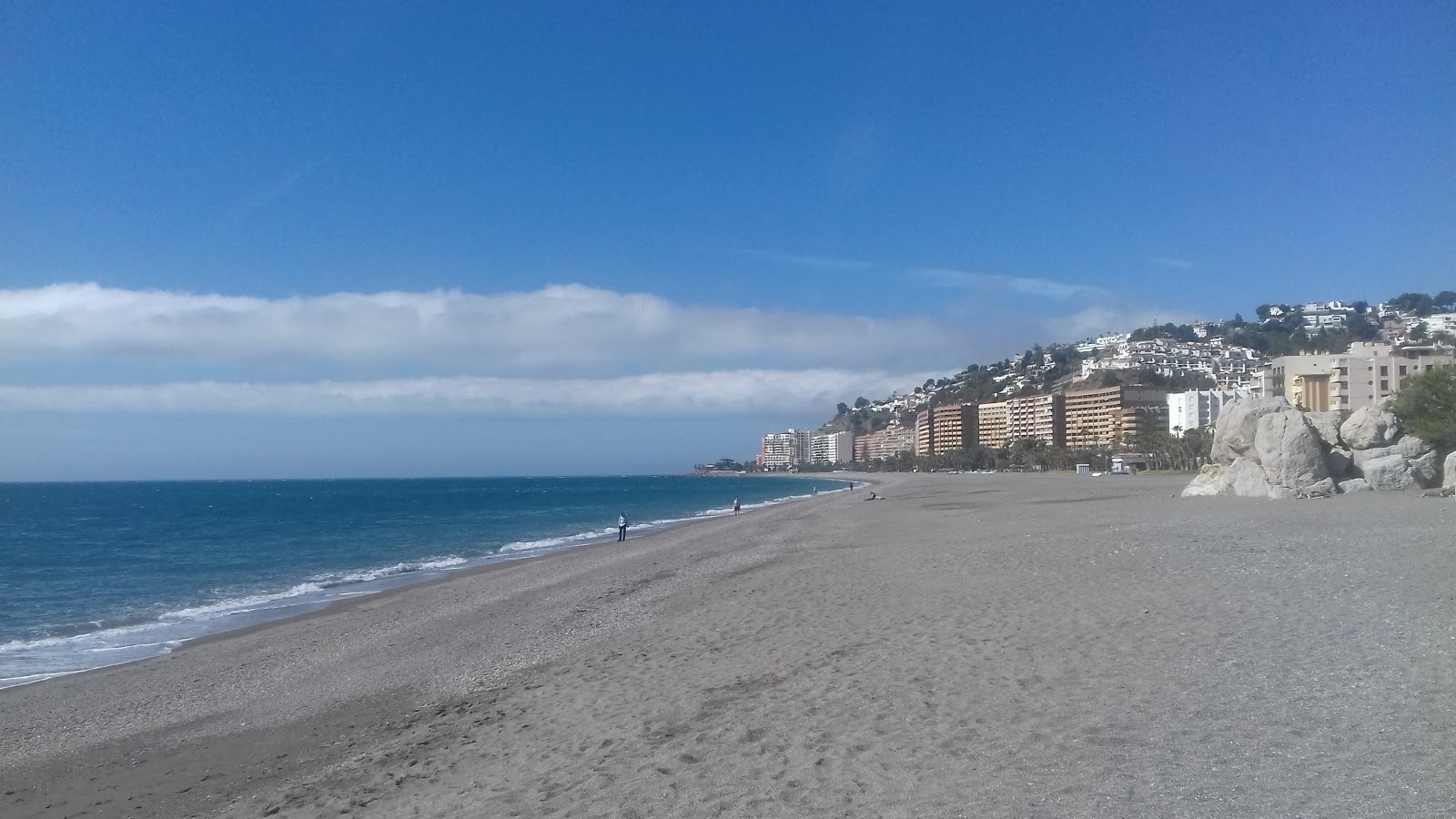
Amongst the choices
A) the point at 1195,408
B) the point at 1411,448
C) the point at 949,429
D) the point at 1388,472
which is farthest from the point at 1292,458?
the point at 949,429

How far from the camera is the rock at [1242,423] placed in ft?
94.7

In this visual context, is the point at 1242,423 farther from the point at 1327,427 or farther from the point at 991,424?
the point at 991,424

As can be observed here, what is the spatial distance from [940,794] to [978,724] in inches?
50.4

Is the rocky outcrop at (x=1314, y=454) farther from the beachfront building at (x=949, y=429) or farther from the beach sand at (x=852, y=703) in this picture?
the beachfront building at (x=949, y=429)

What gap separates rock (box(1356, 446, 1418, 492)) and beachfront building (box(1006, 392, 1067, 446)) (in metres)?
108

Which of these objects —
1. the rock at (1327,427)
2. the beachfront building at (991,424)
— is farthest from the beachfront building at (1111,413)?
the rock at (1327,427)

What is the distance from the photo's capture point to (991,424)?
16650cm

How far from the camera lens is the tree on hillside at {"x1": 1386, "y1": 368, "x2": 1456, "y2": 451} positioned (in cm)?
2830

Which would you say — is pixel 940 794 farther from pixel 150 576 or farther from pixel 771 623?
pixel 150 576

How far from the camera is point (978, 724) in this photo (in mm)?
6430

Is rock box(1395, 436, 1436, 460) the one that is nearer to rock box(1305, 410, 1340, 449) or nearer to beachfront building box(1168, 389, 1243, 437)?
rock box(1305, 410, 1340, 449)

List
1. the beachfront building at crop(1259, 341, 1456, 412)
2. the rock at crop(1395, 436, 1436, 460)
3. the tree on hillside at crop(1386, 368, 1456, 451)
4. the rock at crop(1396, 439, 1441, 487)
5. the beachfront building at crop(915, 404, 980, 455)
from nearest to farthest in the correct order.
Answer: the rock at crop(1396, 439, 1441, 487)
the rock at crop(1395, 436, 1436, 460)
the tree on hillside at crop(1386, 368, 1456, 451)
the beachfront building at crop(1259, 341, 1456, 412)
the beachfront building at crop(915, 404, 980, 455)

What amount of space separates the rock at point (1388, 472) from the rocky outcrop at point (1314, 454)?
22mm

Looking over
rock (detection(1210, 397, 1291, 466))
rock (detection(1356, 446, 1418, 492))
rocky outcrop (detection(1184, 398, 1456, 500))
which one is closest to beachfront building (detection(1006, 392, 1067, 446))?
rock (detection(1210, 397, 1291, 466))
